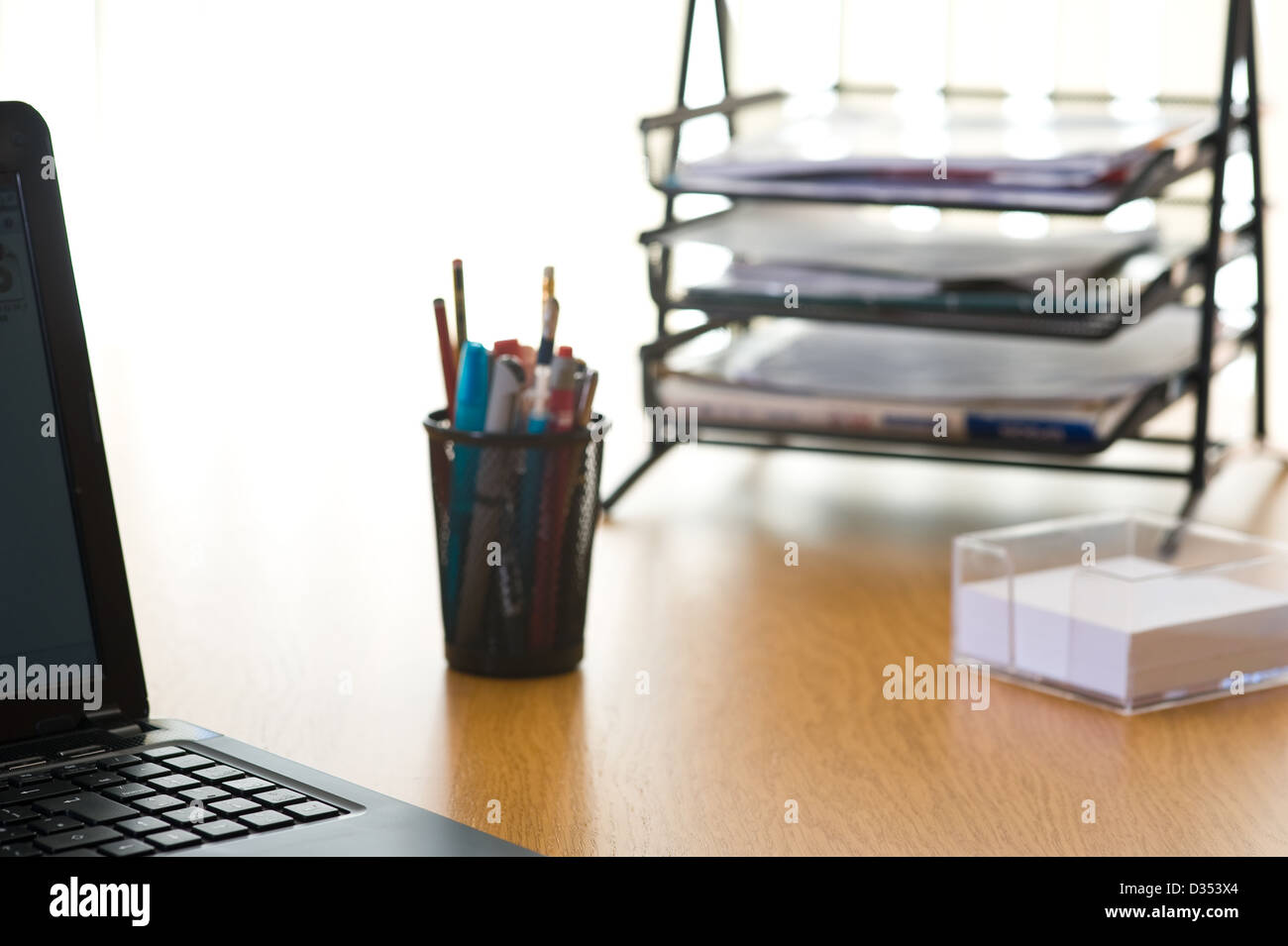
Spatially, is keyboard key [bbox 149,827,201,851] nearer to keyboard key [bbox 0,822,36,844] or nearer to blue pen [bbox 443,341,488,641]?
Answer: keyboard key [bbox 0,822,36,844]

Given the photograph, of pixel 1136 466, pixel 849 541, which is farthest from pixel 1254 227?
pixel 849 541

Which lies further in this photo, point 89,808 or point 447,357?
point 447,357

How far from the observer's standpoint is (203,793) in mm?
598

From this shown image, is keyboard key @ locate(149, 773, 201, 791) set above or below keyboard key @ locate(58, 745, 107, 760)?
below

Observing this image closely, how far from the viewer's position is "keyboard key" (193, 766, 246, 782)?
0.61 meters

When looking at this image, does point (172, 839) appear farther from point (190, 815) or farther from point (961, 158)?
point (961, 158)

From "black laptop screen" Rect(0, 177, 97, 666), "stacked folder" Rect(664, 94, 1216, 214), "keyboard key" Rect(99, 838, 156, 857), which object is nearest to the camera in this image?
"keyboard key" Rect(99, 838, 156, 857)

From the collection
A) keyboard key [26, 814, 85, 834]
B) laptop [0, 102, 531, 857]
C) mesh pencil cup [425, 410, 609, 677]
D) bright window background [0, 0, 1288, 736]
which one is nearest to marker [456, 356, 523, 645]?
mesh pencil cup [425, 410, 609, 677]

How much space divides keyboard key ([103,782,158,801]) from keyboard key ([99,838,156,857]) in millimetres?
45

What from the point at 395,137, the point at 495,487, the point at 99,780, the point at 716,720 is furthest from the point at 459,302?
the point at 395,137

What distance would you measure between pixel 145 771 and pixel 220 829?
0.23ft

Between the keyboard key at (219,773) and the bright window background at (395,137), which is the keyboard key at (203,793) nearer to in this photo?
the keyboard key at (219,773)
